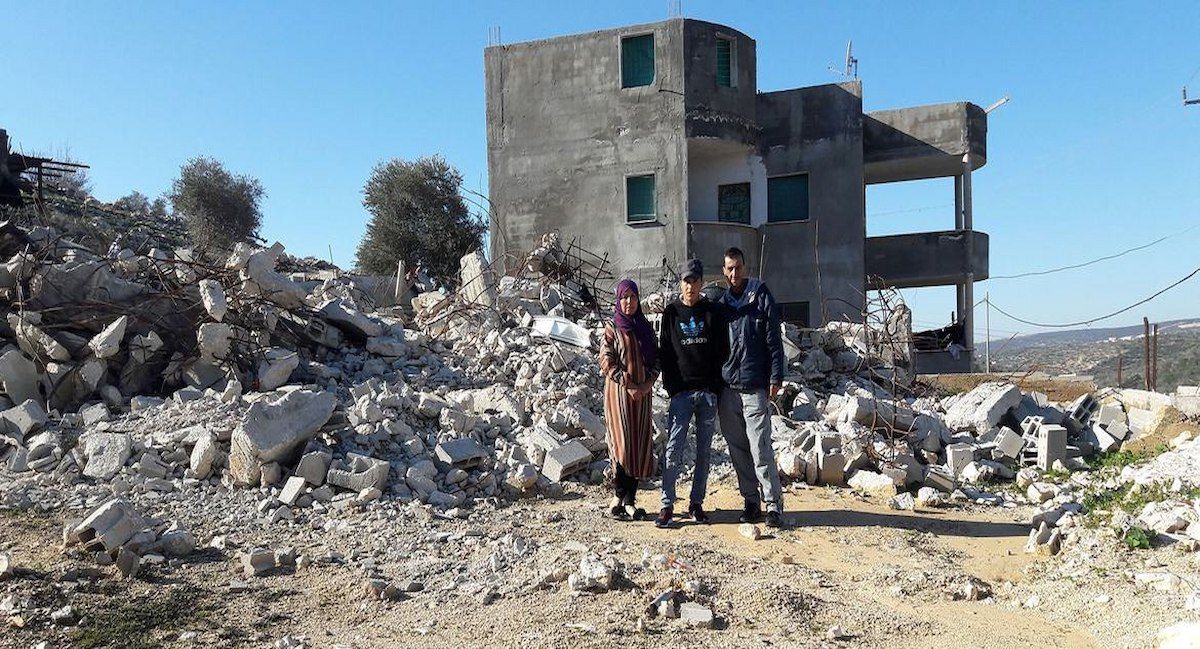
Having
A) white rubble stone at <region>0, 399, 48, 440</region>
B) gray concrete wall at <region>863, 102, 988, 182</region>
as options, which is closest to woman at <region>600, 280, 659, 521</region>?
white rubble stone at <region>0, 399, 48, 440</region>

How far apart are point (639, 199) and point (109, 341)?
37.4 feet

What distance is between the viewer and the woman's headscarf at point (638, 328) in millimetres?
5484

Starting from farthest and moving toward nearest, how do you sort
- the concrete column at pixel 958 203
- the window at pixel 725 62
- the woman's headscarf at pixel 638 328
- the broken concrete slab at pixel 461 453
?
the concrete column at pixel 958 203 < the window at pixel 725 62 < the broken concrete slab at pixel 461 453 < the woman's headscarf at pixel 638 328

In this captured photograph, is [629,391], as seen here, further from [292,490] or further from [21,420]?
[21,420]

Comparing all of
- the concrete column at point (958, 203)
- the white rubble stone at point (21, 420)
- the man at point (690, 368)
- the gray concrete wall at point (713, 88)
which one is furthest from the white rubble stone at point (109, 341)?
the concrete column at point (958, 203)

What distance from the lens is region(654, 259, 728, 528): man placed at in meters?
5.25

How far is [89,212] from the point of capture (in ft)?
76.4

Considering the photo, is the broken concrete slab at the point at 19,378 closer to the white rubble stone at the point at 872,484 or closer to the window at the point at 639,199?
the white rubble stone at the point at 872,484

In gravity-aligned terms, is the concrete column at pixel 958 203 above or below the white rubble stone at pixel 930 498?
above

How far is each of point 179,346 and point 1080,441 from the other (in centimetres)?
924

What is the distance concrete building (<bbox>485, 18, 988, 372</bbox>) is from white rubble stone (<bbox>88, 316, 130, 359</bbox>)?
1073cm

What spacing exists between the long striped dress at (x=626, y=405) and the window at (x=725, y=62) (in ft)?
41.8

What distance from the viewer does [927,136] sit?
17.7 meters

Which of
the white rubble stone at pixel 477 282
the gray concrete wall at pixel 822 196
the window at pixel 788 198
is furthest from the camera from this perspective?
the window at pixel 788 198
